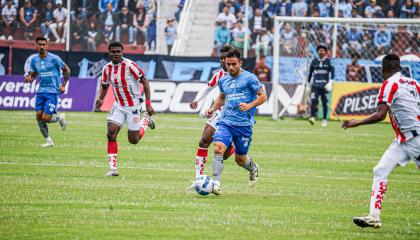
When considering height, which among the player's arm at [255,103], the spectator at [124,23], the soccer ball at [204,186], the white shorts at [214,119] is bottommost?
the spectator at [124,23]

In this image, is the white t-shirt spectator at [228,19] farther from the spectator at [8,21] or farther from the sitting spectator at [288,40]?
the spectator at [8,21]

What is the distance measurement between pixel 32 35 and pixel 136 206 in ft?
84.5

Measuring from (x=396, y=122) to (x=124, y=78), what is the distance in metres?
7.31

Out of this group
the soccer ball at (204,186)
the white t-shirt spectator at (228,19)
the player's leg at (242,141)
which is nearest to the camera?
the soccer ball at (204,186)

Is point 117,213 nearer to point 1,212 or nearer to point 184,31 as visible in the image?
point 1,212

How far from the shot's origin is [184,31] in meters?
39.3

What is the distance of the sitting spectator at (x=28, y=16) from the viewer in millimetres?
36438

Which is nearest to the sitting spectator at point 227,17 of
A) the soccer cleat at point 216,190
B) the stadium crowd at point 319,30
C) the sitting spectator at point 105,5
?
the stadium crowd at point 319,30

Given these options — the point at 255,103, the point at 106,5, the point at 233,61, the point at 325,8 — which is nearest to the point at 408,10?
the point at 325,8

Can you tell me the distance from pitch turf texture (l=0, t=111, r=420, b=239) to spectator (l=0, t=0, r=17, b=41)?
11144 mm

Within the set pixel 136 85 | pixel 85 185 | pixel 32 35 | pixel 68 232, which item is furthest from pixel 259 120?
pixel 68 232

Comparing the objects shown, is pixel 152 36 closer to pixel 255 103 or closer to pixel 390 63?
pixel 255 103

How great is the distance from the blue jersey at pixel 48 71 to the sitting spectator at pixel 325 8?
16789 mm

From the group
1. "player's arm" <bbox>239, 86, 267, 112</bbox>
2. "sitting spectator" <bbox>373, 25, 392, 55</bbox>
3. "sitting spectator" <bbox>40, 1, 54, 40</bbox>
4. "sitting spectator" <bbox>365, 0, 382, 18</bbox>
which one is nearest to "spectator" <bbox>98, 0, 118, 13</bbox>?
"sitting spectator" <bbox>40, 1, 54, 40</bbox>
